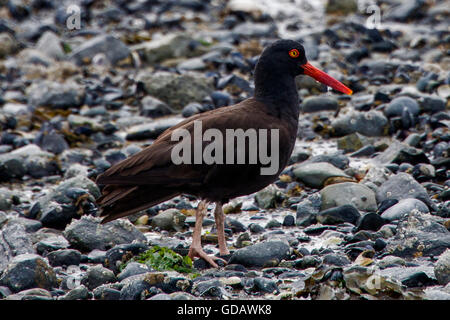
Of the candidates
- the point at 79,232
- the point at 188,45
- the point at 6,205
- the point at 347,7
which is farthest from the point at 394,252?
the point at 347,7

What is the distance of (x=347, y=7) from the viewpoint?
1647 cm

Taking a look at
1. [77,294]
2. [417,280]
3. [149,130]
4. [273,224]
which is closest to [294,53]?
[273,224]

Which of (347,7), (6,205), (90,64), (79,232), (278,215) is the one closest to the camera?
(79,232)

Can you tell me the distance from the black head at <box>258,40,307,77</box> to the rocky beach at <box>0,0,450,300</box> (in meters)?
1.25

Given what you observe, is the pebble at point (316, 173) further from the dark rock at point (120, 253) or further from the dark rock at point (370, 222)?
the dark rock at point (120, 253)

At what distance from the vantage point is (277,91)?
625cm

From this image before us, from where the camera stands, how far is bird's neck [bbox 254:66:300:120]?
6164 mm

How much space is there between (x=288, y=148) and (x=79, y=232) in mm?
1860

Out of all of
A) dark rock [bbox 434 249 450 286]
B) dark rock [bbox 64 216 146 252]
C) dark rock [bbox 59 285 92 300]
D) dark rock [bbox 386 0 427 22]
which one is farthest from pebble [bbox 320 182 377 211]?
dark rock [bbox 386 0 427 22]

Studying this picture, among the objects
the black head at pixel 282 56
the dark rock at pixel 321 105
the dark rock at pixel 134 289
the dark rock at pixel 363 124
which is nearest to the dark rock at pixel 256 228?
the black head at pixel 282 56

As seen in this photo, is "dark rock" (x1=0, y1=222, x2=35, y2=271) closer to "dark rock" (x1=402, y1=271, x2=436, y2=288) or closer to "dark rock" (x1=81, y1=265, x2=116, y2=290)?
"dark rock" (x1=81, y1=265, x2=116, y2=290)

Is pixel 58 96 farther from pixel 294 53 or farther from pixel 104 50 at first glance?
pixel 294 53

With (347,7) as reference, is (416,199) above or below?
below
